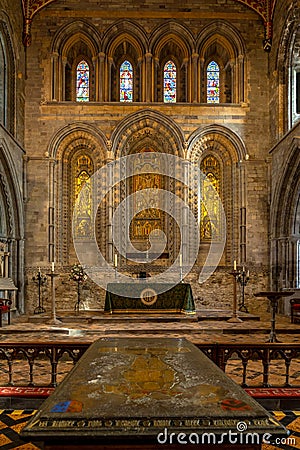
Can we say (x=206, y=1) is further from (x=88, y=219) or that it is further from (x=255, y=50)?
(x=88, y=219)

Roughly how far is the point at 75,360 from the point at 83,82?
1355cm

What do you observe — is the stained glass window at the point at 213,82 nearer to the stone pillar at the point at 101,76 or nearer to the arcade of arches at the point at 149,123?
the arcade of arches at the point at 149,123

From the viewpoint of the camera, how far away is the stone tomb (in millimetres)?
2283

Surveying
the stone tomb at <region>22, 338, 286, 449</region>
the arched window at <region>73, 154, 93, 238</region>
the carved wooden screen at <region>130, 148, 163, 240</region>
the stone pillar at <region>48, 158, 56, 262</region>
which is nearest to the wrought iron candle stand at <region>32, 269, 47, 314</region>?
the stone pillar at <region>48, 158, 56, 262</region>

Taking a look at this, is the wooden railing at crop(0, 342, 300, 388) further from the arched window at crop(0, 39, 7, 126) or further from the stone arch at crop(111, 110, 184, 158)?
the stone arch at crop(111, 110, 184, 158)

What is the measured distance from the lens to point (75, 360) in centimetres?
541

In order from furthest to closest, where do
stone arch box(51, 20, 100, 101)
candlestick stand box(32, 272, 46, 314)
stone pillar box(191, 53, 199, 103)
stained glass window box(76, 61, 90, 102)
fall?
1. stained glass window box(76, 61, 90, 102)
2. stone pillar box(191, 53, 199, 103)
3. stone arch box(51, 20, 100, 101)
4. candlestick stand box(32, 272, 46, 314)

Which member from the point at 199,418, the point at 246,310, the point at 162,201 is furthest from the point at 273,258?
the point at 199,418

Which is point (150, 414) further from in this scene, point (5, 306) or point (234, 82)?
point (234, 82)

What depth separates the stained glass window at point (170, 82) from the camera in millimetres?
17203

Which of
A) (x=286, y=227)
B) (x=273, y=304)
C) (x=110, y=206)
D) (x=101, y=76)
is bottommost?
(x=273, y=304)

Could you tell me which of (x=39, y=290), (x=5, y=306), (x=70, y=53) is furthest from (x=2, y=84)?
(x=5, y=306)

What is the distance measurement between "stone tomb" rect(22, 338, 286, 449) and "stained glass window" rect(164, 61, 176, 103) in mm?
14875

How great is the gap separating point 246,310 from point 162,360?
11.7m
